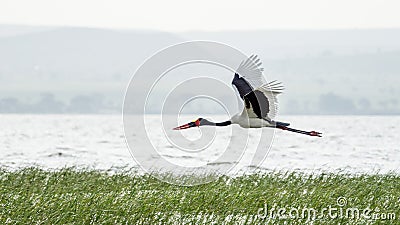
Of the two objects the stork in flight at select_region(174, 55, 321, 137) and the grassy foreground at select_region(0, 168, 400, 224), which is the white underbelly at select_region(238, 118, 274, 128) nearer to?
the stork in flight at select_region(174, 55, 321, 137)

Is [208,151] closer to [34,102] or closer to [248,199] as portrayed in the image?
[248,199]

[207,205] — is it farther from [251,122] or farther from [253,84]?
[253,84]

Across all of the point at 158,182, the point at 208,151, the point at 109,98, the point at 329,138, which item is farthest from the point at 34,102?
the point at 158,182

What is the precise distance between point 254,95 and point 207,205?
87.1 inches

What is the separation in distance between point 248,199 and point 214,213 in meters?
1.11

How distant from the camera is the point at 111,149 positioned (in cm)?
4584

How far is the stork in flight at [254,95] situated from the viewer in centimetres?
1353

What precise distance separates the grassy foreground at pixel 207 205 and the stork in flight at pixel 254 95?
1414 mm

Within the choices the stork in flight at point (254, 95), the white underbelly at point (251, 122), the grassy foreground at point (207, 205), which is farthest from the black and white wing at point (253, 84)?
the grassy foreground at point (207, 205)

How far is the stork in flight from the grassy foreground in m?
1.41

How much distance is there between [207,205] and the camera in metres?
14.3

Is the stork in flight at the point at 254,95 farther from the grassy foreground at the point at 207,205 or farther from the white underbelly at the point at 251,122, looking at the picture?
the grassy foreground at the point at 207,205

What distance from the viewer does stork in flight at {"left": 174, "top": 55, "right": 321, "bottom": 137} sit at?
44.4 ft

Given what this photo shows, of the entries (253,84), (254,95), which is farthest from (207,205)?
(253,84)
